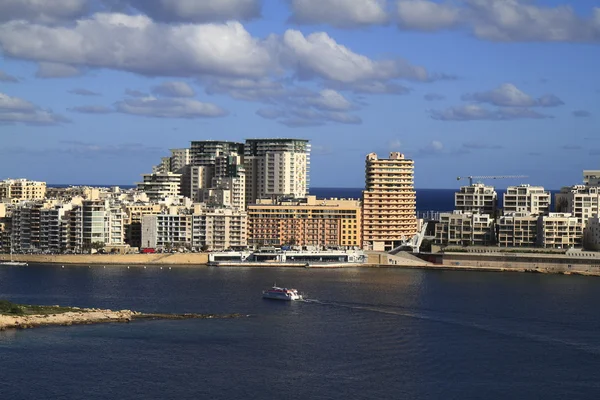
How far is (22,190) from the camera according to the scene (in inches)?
3391

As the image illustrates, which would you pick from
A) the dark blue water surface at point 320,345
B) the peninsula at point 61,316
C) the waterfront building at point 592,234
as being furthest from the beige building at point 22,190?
the peninsula at point 61,316

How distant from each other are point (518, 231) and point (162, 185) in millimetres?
30087

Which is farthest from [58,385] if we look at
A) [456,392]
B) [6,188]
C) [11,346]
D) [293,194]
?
[6,188]

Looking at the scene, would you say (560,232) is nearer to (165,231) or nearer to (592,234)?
(592,234)

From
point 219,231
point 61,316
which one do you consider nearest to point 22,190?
point 219,231

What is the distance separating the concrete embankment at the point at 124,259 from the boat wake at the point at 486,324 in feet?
65.8

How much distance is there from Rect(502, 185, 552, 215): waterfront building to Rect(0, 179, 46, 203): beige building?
36877 mm

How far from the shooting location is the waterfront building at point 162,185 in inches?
3255

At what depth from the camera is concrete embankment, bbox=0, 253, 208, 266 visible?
207ft

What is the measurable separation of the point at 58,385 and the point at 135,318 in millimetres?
10449

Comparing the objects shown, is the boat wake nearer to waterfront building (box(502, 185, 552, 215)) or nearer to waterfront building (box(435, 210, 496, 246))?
waterfront building (box(435, 210, 496, 246))

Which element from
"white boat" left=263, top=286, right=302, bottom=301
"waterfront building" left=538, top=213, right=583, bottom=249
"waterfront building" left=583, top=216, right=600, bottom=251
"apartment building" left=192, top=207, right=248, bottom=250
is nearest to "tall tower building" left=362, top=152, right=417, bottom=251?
"apartment building" left=192, top=207, right=248, bottom=250

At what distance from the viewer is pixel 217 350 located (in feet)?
108

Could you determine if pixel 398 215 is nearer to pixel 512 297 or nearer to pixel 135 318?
pixel 512 297
